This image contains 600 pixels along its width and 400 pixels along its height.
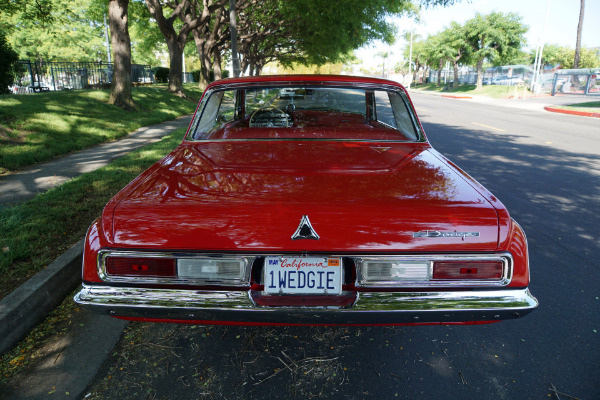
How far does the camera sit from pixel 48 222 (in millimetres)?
3957

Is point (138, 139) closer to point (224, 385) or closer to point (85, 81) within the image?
point (224, 385)

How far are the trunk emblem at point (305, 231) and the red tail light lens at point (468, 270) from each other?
1.89 feet

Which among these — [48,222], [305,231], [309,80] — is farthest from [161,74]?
[305,231]

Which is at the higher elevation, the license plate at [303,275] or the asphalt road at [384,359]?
the license plate at [303,275]

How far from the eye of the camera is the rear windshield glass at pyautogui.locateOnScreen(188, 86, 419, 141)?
3.09 meters

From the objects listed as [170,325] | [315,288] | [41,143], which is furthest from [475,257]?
[41,143]

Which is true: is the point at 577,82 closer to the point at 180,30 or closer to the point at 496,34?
the point at 496,34

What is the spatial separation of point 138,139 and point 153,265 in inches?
333

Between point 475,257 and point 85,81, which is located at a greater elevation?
point 85,81

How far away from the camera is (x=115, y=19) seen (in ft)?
41.4

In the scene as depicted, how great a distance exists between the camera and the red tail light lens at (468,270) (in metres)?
1.90

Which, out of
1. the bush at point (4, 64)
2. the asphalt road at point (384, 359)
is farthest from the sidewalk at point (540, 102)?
the bush at point (4, 64)

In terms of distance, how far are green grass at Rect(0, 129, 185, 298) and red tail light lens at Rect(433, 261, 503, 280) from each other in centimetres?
272

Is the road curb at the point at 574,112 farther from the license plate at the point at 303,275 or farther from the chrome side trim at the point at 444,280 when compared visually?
the license plate at the point at 303,275
